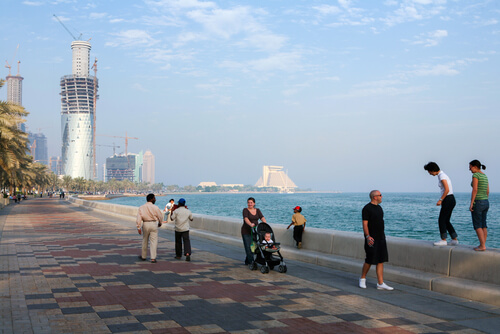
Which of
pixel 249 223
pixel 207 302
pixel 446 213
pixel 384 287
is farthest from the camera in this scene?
pixel 249 223

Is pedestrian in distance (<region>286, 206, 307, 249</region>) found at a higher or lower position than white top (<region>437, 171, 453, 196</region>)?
lower

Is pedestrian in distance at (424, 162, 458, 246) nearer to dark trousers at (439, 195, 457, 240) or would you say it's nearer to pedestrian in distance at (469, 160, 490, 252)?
dark trousers at (439, 195, 457, 240)

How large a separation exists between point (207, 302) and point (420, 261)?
4.36 metres

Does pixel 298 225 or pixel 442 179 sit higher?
pixel 442 179

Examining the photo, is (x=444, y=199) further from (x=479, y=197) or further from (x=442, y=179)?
(x=479, y=197)

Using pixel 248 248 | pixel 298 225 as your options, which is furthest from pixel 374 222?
pixel 298 225

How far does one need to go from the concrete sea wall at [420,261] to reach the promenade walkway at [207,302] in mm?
259

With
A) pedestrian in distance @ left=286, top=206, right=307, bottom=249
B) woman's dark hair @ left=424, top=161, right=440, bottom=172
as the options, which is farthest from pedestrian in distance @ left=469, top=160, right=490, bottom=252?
pedestrian in distance @ left=286, top=206, right=307, bottom=249

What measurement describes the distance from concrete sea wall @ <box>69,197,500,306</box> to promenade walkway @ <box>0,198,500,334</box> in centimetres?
26

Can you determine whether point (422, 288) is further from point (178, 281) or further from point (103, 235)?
point (103, 235)

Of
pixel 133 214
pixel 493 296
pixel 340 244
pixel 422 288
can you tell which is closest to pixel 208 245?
pixel 340 244

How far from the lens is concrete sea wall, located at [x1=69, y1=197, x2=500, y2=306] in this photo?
27.7 feet

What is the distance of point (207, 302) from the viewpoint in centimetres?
813

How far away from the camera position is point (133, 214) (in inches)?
1319
